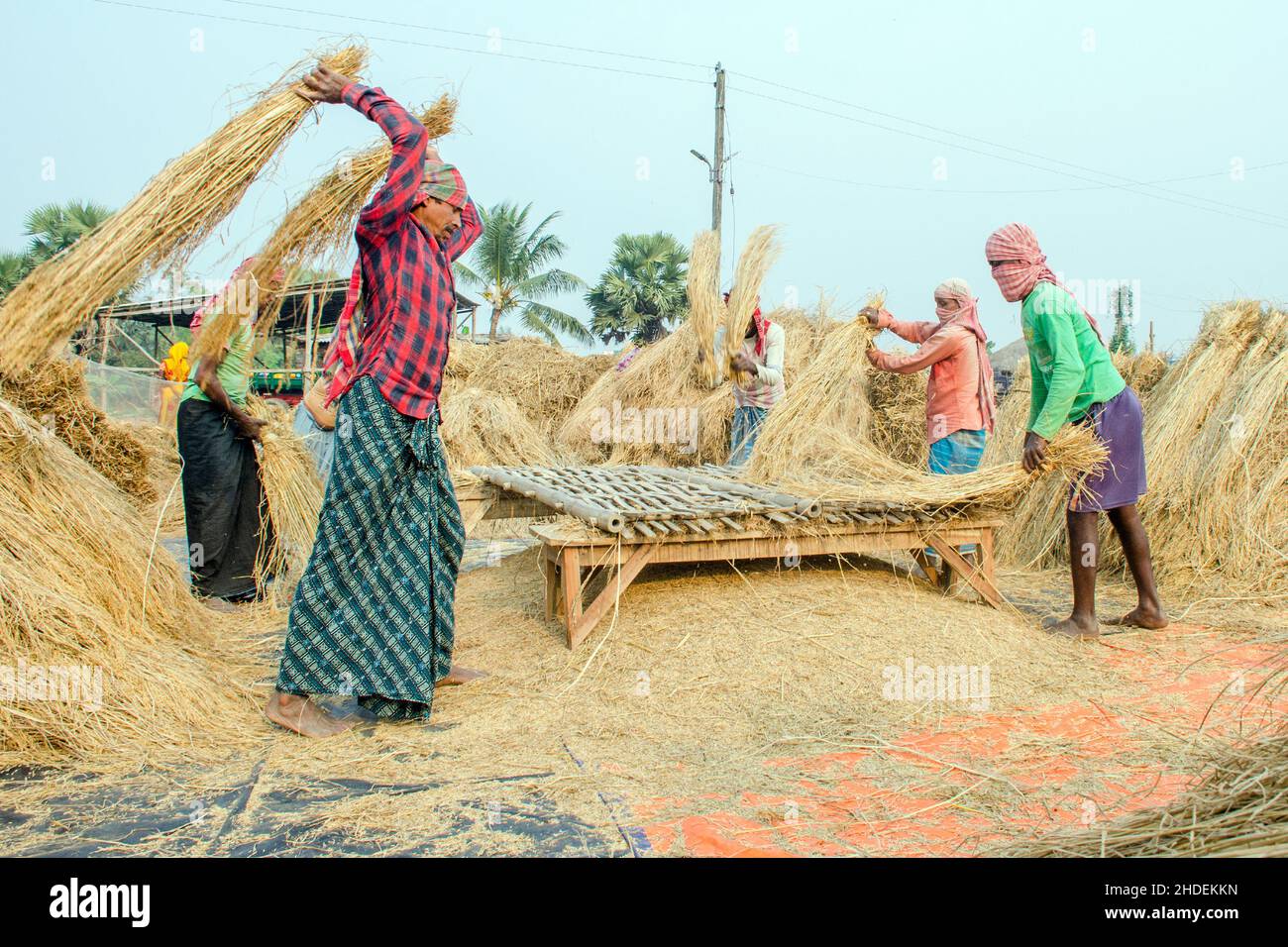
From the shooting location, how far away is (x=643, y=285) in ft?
95.1

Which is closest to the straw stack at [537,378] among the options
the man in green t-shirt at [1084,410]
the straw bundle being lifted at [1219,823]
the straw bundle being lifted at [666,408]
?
the straw bundle being lifted at [666,408]

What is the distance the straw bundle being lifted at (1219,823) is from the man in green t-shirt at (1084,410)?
2534mm

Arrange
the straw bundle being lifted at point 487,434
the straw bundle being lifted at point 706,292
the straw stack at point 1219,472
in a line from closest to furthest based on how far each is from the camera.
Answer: the straw stack at point 1219,472
the straw bundle being lifted at point 706,292
the straw bundle being lifted at point 487,434

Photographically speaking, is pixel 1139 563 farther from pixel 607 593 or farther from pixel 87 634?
pixel 87 634

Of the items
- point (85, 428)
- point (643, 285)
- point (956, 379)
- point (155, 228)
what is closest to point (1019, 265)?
point (956, 379)

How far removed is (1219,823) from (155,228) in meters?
3.11

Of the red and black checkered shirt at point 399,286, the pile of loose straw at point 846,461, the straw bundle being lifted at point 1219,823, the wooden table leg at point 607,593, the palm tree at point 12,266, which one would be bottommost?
the wooden table leg at point 607,593

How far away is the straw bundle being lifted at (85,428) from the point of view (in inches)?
233

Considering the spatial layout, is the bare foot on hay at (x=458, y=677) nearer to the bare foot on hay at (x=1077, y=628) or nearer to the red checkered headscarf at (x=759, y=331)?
the bare foot on hay at (x=1077, y=628)

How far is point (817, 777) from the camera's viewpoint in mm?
2500

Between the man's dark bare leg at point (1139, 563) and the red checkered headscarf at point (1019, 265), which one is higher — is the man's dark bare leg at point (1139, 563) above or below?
below

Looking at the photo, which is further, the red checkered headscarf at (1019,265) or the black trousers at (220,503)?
the black trousers at (220,503)

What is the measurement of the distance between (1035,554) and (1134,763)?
3.50 m

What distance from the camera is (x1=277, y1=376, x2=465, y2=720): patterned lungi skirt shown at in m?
2.82
